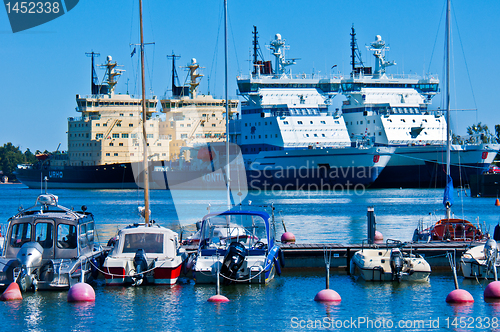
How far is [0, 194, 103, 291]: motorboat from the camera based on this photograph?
44.0 feet

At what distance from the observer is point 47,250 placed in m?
14.0

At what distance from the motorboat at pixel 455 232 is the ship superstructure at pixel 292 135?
35841 millimetres

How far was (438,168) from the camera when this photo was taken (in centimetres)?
5528

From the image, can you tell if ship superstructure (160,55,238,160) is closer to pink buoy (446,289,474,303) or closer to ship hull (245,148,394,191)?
ship hull (245,148,394,191)

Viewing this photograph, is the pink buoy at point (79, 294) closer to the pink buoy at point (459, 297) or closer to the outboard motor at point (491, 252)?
the pink buoy at point (459, 297)

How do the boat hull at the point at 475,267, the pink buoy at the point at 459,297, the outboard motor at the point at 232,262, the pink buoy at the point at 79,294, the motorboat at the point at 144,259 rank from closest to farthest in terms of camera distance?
the pink buoy at the point at 459,297
the pink buoy at the point at 79,294
the outboard motor at the point at 232,262
the motorboat at the point at 144,259
the boat hull at the point at 475,267

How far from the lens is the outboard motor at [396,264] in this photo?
14750mm

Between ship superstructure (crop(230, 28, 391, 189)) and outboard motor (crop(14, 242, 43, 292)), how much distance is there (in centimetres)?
4298

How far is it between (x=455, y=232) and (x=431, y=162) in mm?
37192

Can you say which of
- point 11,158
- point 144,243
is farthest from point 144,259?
point 11,158

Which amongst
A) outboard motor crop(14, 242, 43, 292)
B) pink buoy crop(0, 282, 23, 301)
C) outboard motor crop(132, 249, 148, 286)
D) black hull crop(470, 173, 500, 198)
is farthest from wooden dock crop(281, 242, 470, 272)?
black hull crop(470, 173, 500, 198)

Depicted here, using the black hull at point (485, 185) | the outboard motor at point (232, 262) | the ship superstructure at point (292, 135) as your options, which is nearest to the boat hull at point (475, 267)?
the outboard motor at point (232, 262)

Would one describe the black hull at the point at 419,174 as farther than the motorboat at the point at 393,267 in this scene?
Yes

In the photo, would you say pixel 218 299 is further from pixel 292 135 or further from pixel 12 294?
pixel 292 135
